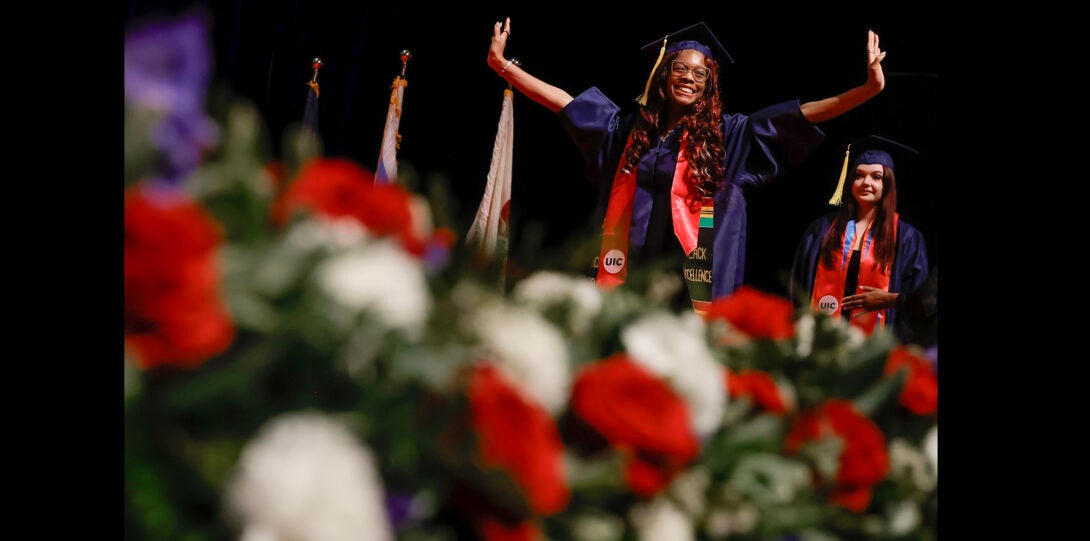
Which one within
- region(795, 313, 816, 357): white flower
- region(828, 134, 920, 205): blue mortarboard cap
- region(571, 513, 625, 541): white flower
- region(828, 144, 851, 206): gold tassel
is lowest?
region(571, 513, 625, 541): white flower

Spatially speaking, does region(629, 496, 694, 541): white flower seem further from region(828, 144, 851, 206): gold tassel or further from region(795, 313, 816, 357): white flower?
region(828, 144, 851, 206): gold tassel

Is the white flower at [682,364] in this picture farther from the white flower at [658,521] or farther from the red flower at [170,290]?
the red flower at [170,290]

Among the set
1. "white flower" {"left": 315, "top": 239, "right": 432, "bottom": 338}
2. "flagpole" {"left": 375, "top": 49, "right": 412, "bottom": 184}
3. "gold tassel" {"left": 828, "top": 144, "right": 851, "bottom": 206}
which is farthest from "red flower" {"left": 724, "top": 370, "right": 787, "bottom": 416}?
"gold tassel" {"left": 828, "top": 144, "right": 851, "bottom": 206}

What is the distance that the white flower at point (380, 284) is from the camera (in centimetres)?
32

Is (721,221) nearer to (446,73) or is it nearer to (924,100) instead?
(924,100)

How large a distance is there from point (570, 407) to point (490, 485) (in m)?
0.08

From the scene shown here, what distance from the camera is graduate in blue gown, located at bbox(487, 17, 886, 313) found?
2.21 metres

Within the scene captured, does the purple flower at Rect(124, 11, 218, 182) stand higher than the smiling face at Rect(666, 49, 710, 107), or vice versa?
the smiling face at Rect(666, 49, 710, 107)

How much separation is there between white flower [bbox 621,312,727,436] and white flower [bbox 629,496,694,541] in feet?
0.16

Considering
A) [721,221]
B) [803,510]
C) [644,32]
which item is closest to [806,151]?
[721,221]

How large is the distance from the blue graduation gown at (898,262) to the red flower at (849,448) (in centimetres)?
183

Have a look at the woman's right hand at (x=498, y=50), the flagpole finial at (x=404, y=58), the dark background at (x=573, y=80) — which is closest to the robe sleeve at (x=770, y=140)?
the dark background at (x=573, y=80)

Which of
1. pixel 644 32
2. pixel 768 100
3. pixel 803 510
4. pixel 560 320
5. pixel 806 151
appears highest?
pixel 644 32

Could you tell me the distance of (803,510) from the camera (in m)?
0.47
